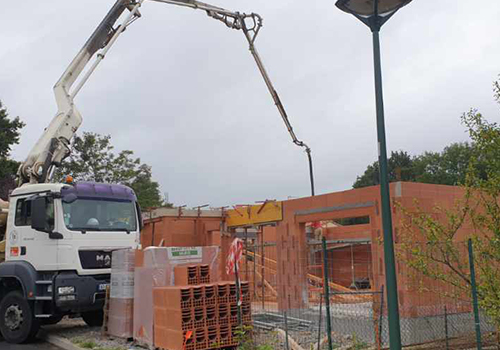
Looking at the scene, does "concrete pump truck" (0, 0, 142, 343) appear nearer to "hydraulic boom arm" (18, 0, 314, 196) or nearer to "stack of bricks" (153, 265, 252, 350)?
"hydraulic boom arm" (18, 0, 314, 196)

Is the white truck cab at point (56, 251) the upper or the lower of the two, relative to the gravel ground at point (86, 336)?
upper

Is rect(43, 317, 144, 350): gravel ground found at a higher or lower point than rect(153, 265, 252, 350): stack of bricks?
lower

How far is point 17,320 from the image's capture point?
10703 millimetres

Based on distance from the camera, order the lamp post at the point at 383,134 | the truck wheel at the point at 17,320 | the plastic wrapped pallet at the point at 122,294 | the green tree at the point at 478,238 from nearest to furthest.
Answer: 1. the lamp post at the point at 383,134
2. the green tree at the point at 478,238
3. the plastic wrapped pallet at the point at 122,294
4. the truck wheel at the point at 17,320

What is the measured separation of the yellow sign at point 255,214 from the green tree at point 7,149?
40.4ft

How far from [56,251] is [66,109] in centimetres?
430

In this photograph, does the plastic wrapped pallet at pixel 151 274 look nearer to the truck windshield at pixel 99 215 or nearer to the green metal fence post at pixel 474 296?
the truck windshield at pixel 99 215

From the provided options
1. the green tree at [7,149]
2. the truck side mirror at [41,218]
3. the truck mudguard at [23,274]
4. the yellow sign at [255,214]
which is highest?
the green tree at [7,149]

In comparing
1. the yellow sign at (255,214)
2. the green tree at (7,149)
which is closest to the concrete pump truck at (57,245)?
the yellow sign at (255,214)

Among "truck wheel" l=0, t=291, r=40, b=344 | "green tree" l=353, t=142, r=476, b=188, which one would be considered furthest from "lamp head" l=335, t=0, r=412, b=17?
"green tree" l=353, t=142, r=476, b=188

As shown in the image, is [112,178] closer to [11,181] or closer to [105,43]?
[11,181]

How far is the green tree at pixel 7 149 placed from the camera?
25047 mm

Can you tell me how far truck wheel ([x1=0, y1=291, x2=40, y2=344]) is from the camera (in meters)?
10.5

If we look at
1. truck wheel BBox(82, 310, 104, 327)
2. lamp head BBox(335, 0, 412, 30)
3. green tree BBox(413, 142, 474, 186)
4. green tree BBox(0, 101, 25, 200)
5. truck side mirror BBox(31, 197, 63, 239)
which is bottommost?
truck wheel BBox(82, 310, 104, 327)
